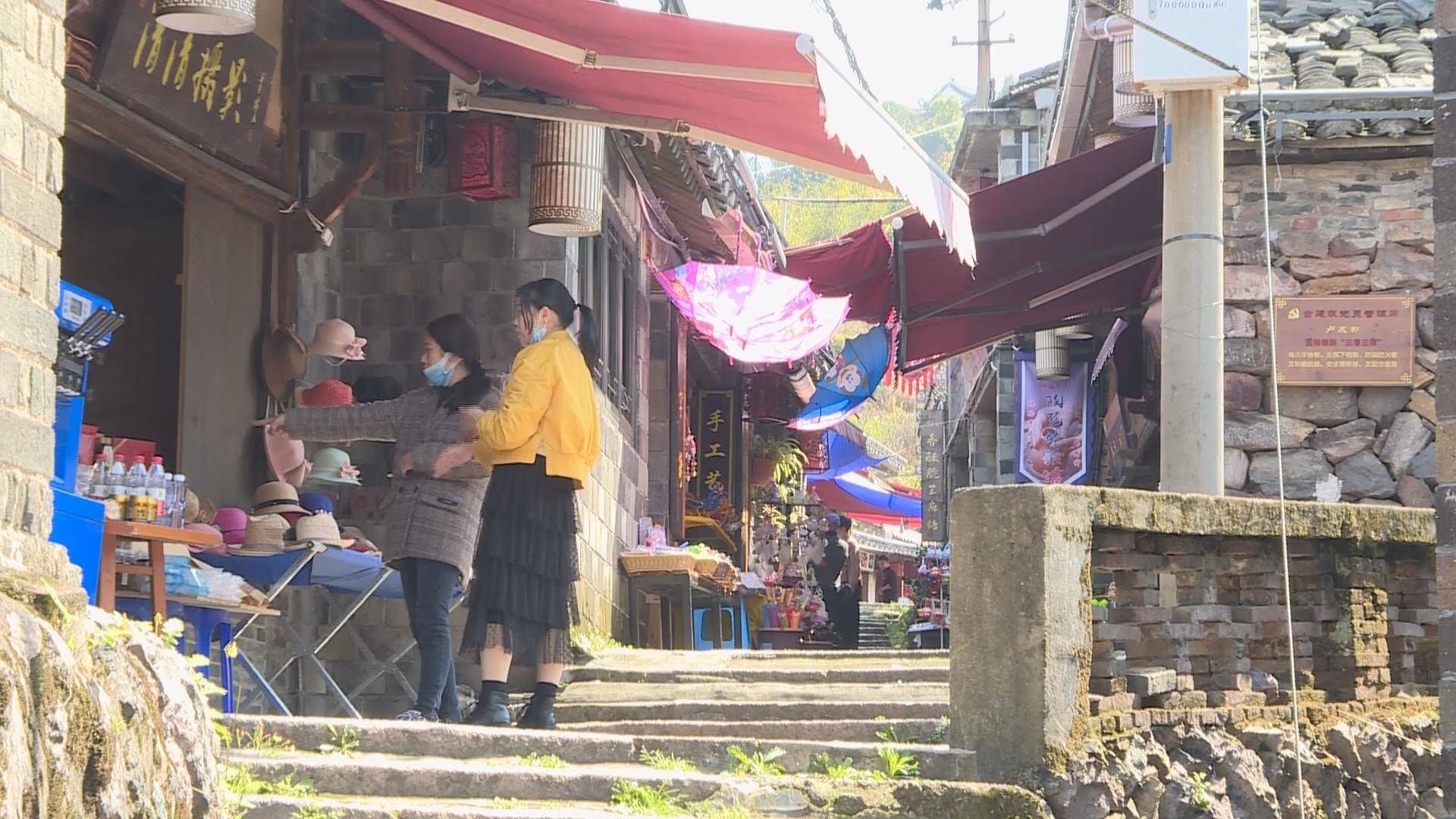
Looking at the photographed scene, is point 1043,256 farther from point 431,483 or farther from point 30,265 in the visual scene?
point 30,265

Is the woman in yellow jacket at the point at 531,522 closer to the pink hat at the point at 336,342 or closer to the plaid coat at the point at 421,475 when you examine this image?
A: the plaid coat at the point at 421,475

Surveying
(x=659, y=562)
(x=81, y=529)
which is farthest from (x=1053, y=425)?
(x=81, y=529)

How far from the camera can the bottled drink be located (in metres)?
6.82

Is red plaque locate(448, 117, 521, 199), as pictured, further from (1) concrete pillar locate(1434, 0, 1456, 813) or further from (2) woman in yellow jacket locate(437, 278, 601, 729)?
(1) concrete pillar locate(1434, 0, 1456, 813)

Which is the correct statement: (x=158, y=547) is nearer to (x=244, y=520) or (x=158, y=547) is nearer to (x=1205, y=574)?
(x=244, y=520)

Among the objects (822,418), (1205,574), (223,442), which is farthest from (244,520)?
(822,418)

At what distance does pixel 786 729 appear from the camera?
711 cm

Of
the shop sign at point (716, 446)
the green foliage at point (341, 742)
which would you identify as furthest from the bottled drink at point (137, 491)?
the shop sign at point (716, 446)

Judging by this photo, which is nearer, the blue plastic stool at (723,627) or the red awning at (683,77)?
the red awning at (683,77)

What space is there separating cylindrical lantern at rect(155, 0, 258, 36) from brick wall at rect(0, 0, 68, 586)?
209cm

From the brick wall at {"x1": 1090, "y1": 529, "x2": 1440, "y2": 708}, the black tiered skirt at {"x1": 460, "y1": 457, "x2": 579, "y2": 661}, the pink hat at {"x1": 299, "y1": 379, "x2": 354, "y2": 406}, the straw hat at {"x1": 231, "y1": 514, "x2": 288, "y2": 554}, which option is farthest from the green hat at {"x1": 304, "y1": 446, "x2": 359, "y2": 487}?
the brick wall at {"x1": 1090, "y1": 529, "x2": 1440, "y2": 708}

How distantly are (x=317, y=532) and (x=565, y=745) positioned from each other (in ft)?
7.29

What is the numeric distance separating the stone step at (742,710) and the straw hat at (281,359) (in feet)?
7.28

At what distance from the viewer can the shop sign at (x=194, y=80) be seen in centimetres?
777
